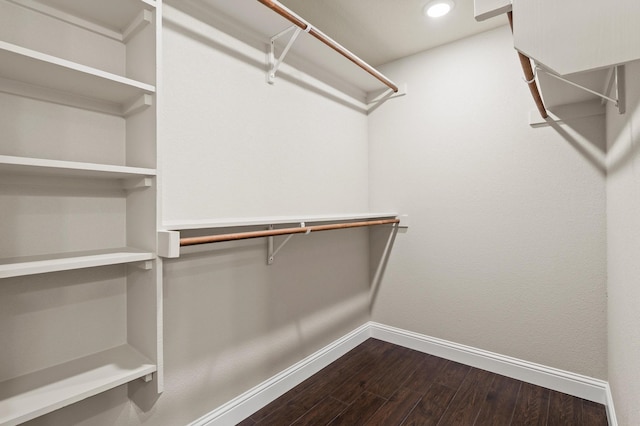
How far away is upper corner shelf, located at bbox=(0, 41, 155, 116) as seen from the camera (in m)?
0.88

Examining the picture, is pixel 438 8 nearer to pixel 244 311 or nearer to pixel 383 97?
pixel 383 97

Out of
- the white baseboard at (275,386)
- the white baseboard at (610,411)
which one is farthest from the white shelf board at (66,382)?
the white baseboard at (610,411)

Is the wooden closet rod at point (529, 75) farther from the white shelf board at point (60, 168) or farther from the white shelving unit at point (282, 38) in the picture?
the white shelf board at point (60, 168)

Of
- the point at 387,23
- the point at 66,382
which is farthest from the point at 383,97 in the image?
the point at 66,382

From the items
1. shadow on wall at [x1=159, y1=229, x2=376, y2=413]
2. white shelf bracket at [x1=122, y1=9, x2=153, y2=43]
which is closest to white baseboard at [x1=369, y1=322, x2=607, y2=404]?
shadow on wall at [x1=159, y1=229, x2=376, y2=413]

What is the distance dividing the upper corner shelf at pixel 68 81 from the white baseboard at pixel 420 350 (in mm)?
1436

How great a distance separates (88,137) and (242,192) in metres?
0.69

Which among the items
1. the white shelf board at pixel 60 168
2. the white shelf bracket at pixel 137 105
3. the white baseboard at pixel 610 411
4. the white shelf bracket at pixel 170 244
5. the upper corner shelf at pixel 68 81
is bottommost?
the white baseboard at pixel 610 411

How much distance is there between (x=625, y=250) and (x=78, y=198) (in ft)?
6.72

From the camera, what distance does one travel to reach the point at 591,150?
5.88 feet

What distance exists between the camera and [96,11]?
113 cm

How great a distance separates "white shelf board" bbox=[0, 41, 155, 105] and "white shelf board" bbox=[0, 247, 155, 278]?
56 centimetres

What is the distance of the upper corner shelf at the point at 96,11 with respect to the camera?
3.51 feet

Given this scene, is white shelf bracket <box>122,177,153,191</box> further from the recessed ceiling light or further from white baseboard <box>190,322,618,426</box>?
the recessed ceiling light
